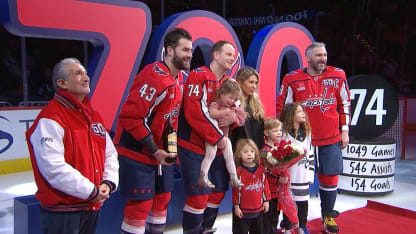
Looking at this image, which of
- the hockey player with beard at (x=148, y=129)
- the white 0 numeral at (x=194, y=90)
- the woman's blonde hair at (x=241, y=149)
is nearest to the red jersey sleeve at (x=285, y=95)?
the woman's blonde hair at (x=241, y=149)

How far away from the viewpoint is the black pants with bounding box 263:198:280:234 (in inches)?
124

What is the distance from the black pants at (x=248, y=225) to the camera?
289 cm

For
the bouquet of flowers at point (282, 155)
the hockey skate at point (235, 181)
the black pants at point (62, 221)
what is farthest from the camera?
the bouquet of flowers at point (282, 155)

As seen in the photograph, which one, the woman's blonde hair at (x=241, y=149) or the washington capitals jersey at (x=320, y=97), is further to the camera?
the washington capitals jersey at (x=320, y=97)

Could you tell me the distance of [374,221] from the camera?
13.1 feet

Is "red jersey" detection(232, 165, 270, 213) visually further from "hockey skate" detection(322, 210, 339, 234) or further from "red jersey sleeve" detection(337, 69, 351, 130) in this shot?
"red jersey sleeve" detection(337, 69, 351, 130)

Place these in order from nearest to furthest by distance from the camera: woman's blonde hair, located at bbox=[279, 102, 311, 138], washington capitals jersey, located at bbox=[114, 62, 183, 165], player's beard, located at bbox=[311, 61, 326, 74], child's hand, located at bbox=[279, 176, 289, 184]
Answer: washington capitals jersey, located at bbox=[114, 62, 183, 165]
child's hand, located at bbox=[279, 176, 289, 184]
woman's blonde hair, located at bbox=[279, 102, 311, 138]
player's beard, located at bbox=[311, 61, 326, 74]

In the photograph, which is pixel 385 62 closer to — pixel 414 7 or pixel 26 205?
pixel 414 7

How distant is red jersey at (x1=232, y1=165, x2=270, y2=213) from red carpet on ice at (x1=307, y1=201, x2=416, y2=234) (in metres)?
1.14

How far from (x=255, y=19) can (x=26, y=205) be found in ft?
35.7

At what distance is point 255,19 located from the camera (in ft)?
41.4

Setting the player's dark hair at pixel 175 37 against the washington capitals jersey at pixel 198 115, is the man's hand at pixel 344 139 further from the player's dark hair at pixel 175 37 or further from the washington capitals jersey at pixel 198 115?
the player's dark hair at pixel 175 37

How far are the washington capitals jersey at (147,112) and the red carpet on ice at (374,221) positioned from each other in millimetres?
2055

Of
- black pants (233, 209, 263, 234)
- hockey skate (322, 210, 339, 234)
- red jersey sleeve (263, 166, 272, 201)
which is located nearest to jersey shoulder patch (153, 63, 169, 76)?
red jersey sleeve (263, 166, 272, 201)
